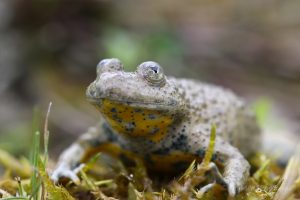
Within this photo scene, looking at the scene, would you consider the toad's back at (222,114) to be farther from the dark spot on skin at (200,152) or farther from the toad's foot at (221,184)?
the toad's foot at (221,184)

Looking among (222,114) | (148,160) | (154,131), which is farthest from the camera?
(222,114)

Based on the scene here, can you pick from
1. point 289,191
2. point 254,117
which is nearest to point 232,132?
point 254,117

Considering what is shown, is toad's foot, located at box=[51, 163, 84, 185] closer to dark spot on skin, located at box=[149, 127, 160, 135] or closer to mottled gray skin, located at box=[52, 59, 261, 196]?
mottled gray skin, located at box=[52, 59, 261, 196]

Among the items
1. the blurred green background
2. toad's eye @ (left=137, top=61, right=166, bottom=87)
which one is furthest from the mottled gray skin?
the blurred green background

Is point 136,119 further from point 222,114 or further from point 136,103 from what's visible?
point 222,114

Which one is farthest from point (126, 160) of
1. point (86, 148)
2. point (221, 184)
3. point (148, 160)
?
point (221, 184)

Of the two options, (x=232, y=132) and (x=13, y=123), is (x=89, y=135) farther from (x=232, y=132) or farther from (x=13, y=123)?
(x=13, y=123)

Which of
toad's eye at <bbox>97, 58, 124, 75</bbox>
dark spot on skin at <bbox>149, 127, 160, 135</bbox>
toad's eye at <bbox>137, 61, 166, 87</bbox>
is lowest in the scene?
dark spot on skin at <bbox>149, 127, 160, 135</bbox>
